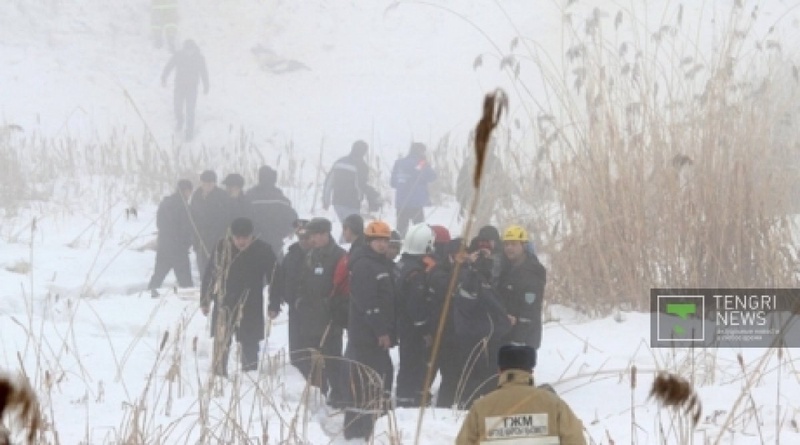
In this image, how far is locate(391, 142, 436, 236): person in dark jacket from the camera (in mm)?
13945

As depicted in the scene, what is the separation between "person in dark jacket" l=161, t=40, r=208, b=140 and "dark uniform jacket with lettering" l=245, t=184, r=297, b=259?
7.44 m

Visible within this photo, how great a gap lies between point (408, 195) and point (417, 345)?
6.29 m

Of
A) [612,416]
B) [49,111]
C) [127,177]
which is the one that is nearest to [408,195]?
[127,177]

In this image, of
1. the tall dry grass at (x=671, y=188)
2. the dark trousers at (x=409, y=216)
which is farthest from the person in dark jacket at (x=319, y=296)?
the dark trousers at (x=409, y=216)

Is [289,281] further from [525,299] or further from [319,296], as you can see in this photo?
[525,299]

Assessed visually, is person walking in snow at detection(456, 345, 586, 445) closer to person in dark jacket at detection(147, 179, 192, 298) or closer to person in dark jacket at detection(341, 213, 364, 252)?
person in dark jacket at detection(341, 213, 364, 252)

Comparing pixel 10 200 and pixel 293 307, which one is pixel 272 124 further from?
pixel 293 307

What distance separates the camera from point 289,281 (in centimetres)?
843

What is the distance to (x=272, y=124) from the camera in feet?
69.4

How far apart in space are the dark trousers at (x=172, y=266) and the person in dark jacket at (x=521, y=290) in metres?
4.81

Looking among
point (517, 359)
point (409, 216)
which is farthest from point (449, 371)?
point (409, 216)

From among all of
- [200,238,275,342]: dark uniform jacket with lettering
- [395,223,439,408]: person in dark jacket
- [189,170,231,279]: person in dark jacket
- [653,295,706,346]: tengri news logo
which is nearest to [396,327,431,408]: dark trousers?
[395,223,439,408]: person in dark jacket

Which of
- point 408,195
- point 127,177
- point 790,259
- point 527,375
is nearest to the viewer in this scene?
point 527,375

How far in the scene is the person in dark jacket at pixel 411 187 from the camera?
45.8 ft
